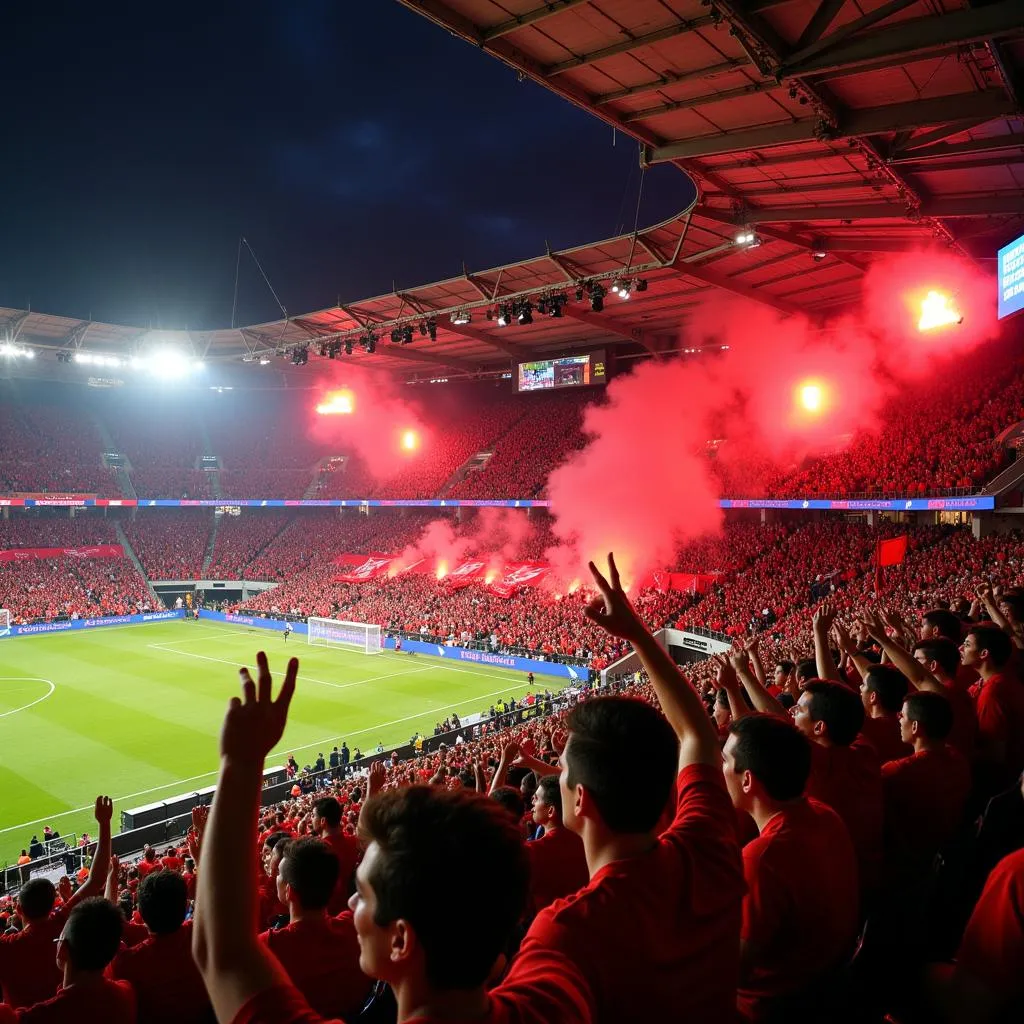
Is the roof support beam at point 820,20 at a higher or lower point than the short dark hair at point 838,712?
higher

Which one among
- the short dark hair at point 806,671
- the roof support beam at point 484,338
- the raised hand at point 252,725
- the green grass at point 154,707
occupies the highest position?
the roof support beam at point 484,338

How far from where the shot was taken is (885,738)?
17.4 feet

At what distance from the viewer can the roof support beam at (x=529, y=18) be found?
12.4 meters

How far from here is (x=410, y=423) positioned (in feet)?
178

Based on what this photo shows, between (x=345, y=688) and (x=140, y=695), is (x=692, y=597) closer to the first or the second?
(x=345, y=688)

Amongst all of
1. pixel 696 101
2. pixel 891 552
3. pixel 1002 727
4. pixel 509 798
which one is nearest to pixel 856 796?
pixel 1002 727

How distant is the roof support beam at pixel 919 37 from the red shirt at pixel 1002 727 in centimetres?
907

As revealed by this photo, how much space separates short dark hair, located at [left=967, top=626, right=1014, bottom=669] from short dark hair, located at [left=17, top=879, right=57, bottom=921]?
7.01 metres

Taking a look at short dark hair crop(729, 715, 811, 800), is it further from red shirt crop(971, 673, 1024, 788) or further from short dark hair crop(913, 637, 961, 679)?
short dark hair crop(913, 637, 961, 679)

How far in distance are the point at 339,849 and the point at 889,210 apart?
→ 20.2 metres

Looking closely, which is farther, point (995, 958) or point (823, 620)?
point (823, 620)

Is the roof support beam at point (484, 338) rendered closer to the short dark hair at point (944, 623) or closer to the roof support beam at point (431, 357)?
the roof support beam at point (431, 357)

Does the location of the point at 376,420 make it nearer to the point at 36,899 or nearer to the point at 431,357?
the point at 431,357

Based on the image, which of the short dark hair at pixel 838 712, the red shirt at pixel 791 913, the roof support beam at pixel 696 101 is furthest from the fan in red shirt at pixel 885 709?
the roof support beam at pixel 696 101
